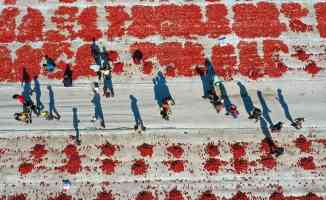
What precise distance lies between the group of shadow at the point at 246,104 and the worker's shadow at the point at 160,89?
322 centimetres

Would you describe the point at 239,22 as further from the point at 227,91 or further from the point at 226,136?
the point at 226,136

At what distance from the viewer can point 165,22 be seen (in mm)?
53156

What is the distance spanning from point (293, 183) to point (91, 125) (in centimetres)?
1667

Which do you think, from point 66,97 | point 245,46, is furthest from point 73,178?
point 245,46

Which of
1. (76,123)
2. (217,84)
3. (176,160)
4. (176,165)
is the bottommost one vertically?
(176,165)

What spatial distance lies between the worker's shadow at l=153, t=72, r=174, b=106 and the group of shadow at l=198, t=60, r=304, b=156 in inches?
127

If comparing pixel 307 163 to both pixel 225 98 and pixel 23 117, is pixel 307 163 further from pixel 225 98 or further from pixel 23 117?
pixel 23 117

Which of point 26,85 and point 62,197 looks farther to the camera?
point 26,85

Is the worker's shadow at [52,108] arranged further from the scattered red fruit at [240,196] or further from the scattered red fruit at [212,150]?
the scattered red fruit at [240,196]

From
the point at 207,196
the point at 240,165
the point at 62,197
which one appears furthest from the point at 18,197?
the point at 240,165

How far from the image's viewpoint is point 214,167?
43844 mm

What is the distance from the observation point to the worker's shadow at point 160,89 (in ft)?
158

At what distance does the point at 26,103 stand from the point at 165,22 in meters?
15.2

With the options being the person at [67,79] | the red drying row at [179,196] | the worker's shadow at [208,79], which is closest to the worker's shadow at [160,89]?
the worker's shadow at [208,79]
